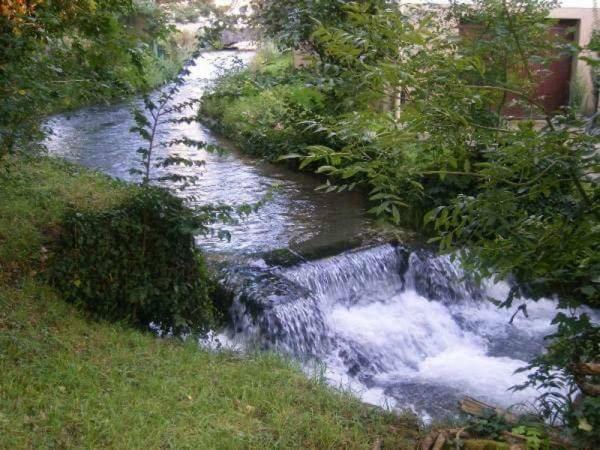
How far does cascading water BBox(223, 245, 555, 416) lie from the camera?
664cm

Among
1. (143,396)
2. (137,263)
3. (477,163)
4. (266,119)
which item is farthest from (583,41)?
(143,396)

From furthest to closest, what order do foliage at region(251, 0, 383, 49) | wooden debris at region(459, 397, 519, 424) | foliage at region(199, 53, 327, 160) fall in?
foliage at region(199, 53, 327, 160)
foliage at region(251, 0, 383, 49)
wooden debris at region(459, 397, 519, 424)

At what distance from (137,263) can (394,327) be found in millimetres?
3086

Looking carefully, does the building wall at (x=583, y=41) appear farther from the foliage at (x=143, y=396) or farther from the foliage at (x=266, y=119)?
the foliage at (x=143, y=396)

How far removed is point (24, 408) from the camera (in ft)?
13.9

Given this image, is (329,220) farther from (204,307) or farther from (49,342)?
(49,342)

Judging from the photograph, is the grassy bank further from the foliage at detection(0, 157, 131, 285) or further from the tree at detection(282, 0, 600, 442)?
the tree at detection(282, 0, 600, 442)

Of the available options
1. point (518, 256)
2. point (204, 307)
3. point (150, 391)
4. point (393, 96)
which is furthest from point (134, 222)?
point (518, 256)

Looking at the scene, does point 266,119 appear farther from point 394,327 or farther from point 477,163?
point 477,163

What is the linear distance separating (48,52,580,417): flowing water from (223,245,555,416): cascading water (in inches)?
0.5

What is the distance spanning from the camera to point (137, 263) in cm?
622

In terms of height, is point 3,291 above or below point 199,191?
above

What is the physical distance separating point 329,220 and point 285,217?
65cm

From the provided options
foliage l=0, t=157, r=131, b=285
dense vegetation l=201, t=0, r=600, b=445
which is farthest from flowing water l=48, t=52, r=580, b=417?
dense vegetation l=201, t=0, r=600, b=445
